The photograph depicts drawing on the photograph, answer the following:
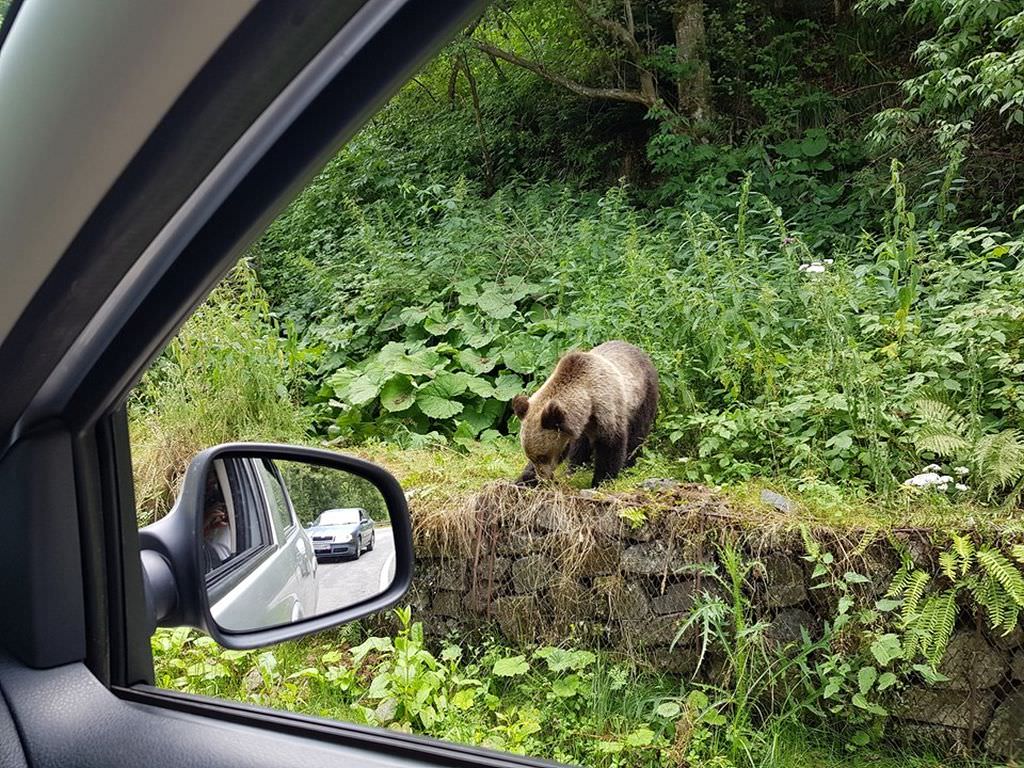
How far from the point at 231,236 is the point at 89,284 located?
14cm

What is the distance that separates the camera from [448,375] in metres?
5.70

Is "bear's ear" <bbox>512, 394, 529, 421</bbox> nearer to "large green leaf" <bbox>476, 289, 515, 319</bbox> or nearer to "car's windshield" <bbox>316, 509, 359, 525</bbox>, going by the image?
"large green leaf" <bbox>476, 289, 515, 319</bbox>

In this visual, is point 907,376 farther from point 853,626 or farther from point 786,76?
point 786,76

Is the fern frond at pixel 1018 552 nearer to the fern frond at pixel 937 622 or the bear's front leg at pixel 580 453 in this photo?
the fern frond at pixel 937 622

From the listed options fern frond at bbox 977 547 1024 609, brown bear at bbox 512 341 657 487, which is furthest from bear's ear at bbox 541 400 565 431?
fern frond at bbox 977 547 1024 609

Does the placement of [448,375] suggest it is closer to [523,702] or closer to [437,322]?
[437,322]

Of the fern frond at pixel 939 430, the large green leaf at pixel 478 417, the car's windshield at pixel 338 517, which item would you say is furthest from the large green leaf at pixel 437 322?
the car's windshield at pixel 338 517

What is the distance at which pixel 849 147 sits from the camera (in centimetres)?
623

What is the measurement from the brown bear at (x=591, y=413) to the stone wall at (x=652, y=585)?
1.50ft

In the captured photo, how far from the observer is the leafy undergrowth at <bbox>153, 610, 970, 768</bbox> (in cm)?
304

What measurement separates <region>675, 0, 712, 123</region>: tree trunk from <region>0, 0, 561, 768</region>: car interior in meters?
7.96

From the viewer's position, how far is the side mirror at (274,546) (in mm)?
1229

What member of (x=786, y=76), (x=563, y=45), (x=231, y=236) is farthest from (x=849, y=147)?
(x=231, y=236)

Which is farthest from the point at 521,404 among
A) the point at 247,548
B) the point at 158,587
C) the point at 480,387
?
the point at 158,587
